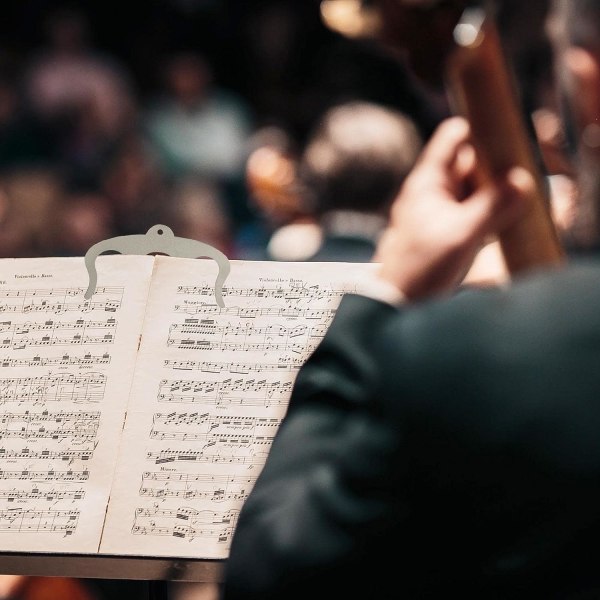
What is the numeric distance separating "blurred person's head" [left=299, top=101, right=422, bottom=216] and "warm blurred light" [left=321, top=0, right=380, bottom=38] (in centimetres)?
125

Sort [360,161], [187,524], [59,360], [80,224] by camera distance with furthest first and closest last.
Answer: [80,224]
[360,161]
[59,360]
[187,524]

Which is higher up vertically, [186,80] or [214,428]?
[186,80]

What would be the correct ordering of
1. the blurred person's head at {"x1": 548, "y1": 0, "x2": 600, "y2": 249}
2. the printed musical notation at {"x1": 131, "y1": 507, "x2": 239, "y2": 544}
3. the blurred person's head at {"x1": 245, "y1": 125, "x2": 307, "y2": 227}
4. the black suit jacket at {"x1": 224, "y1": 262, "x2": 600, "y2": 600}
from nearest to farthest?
1. the black suit jacket at {"x1": 224, "y1": 262, "x2": 600, "y2": 600}
2. the blurred person's head at {"x1": 548, "y1": 0, "x2": 600, "y2": 249}
3. the printed musical notation at {"x1": 131, "y1": 507, "x2": 239, "y2": 544}
4. the blurred person's head at {"x1": 245, "y1": 125, "x2": 307, "y2": 227}

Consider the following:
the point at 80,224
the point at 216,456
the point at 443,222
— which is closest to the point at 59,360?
the point at 216,456

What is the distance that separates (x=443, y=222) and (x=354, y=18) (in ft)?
0.63

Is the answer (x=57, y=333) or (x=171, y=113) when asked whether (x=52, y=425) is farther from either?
(x=171, y=113)

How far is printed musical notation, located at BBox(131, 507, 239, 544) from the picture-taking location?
1.24 m

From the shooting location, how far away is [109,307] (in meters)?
1.37

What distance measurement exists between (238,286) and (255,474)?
24cm

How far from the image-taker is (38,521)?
1.28 meters

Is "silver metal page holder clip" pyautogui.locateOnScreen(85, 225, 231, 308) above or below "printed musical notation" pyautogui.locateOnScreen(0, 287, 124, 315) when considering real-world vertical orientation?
above

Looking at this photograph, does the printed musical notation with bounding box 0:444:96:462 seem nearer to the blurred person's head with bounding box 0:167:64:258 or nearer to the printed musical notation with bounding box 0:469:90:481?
the printed musical notation with bounding box 0:469:90:481

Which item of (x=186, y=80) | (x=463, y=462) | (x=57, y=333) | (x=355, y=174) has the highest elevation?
(x=186, y=80)

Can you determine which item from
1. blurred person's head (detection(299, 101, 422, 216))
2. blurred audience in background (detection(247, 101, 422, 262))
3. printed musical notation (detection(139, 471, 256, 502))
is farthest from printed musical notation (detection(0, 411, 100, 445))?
blurred person's head (detection(299, 101, 422, 216))
